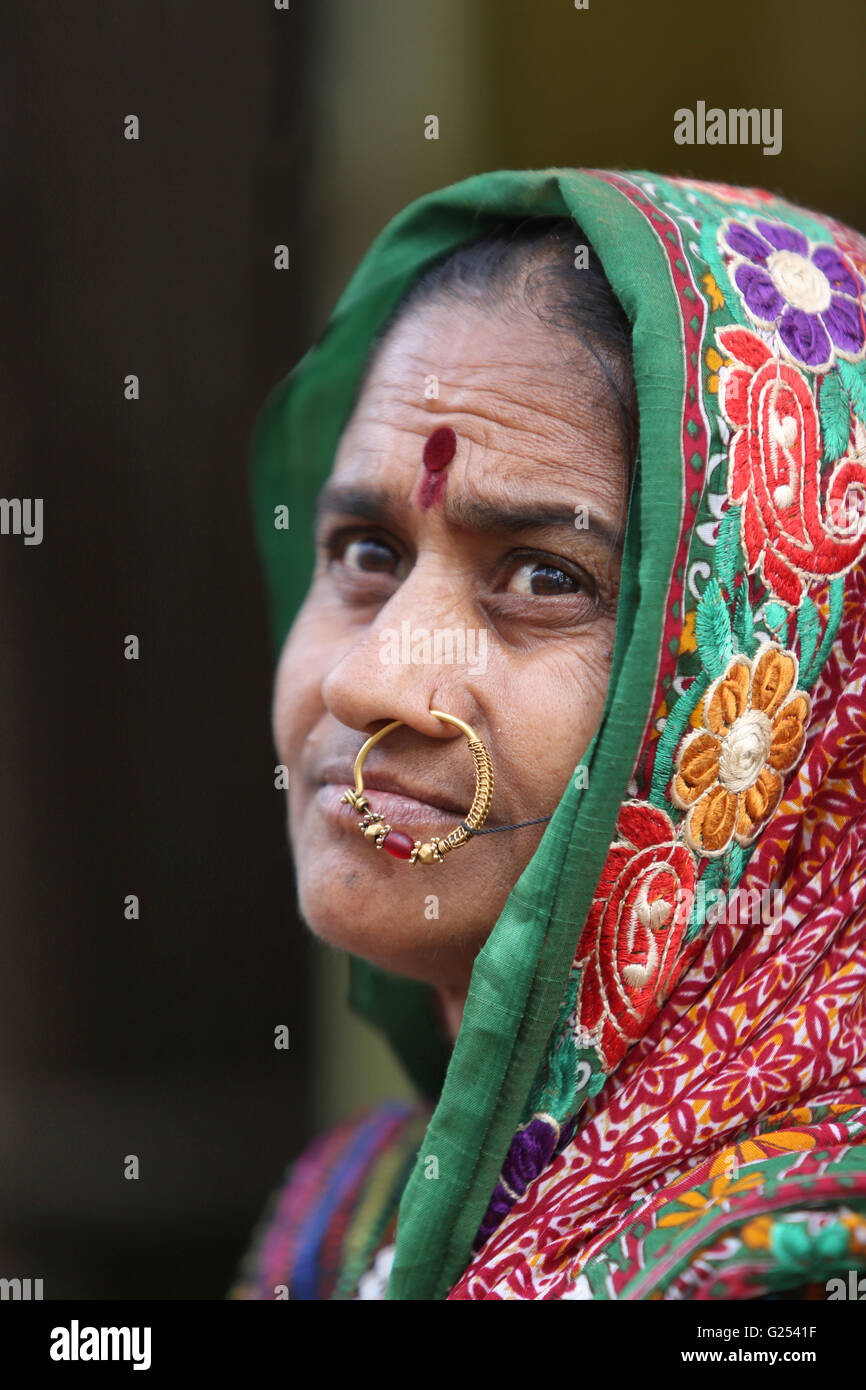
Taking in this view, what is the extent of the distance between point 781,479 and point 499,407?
345mm

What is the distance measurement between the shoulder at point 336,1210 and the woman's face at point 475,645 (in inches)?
25.3

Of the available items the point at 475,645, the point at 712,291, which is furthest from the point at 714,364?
the point at 475,645

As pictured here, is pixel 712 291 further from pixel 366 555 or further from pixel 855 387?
pixel 366 555

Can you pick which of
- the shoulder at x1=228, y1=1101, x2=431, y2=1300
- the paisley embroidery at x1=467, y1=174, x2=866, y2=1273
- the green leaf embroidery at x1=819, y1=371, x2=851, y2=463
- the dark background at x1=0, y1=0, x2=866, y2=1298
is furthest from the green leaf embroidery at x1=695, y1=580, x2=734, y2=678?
the dark background at x1=0, y1=0, x2=866, y2=1298

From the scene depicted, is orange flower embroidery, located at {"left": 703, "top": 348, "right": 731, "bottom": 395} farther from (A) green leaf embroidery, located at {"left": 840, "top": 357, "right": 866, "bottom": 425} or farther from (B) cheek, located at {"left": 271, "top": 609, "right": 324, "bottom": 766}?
(B) cheek, located at {"left": 271, "top": 609, "right": 324, "bottom": 766}

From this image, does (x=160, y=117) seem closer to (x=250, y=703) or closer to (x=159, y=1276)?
(x=250, y=703)

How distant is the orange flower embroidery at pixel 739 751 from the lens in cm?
120

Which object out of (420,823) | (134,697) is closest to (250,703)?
(134,697)

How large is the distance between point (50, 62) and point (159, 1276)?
305 centimetres

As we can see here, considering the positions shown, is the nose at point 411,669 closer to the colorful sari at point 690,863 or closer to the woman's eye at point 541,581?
the woman's eye at point 541,581

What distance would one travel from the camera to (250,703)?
3.04 metres

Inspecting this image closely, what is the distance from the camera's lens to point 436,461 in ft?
4.40

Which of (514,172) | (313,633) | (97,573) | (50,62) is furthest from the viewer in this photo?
(97,573)

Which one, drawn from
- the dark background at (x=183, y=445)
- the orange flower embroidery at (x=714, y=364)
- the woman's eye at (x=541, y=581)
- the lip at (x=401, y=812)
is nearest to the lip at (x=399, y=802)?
the lip at (x=401, y=812)
